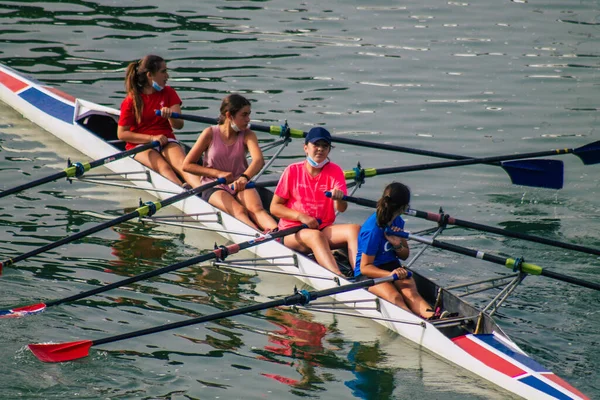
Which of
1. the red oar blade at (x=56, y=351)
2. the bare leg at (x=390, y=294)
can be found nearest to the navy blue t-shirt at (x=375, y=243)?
the bare leg at (x=390, y=294)

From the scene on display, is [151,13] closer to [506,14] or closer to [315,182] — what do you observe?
[506,14]

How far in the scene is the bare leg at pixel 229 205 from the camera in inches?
455

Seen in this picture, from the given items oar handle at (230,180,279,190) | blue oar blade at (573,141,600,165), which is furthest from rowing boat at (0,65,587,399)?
blue oar blade at (573,141,600,165)

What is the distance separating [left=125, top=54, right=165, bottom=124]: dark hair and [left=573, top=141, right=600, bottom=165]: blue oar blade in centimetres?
585

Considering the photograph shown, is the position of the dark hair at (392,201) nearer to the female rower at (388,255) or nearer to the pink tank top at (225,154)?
the female rower at (388,255)

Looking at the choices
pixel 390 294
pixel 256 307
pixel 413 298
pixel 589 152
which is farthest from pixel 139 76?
pixel 589 152

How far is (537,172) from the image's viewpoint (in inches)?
491

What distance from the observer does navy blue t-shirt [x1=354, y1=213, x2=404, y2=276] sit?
952 centimetres

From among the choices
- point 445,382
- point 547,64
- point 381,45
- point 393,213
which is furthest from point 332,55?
point 445,382

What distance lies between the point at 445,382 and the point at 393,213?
1757mm

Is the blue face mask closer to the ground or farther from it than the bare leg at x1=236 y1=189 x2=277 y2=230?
farther from it

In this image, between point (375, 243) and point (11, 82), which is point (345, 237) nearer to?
point (375, 243)

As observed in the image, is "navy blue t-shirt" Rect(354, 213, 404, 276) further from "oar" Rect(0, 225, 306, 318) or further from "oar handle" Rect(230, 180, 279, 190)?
"oar handle" Rect(230, 180, 279, 190)

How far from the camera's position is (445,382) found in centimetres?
864
